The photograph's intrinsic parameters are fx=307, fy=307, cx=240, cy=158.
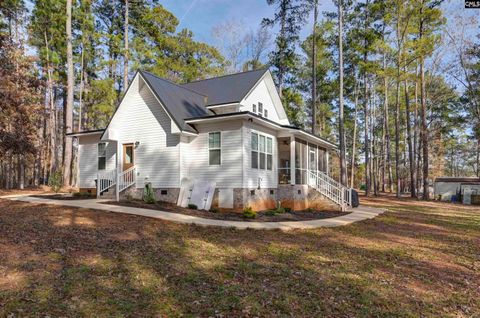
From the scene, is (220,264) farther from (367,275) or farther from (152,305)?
(367,275)

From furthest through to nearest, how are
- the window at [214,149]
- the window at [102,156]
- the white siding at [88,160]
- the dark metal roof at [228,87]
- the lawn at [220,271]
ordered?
the white siding at [88,160], the window at [102,156], the dark metal roof at [228,87], the window at [214,149], the lawn at [220,271]

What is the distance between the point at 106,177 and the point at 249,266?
1218cm

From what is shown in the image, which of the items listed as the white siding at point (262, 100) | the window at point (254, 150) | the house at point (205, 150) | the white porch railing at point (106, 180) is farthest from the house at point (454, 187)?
the white porch railing at point (106, 180)

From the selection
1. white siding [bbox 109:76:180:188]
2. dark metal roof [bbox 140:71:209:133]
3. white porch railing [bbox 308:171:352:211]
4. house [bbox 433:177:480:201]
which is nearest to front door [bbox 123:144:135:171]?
white siding [bbox 109:76:180:188]

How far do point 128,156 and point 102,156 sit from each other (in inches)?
99.6

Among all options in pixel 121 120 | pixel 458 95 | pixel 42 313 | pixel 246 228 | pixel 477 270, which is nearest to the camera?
pixel 42 313

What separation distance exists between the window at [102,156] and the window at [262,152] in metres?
8.25

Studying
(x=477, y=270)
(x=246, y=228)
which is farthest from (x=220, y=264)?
(x=477, y=270)

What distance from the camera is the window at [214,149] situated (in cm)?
1331

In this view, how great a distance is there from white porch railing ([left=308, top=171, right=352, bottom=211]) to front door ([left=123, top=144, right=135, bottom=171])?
352 inches

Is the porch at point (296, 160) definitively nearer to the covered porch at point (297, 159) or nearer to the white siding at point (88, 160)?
the covered porch at point (297, 159)

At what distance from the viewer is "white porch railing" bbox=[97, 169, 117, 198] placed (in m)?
15.0

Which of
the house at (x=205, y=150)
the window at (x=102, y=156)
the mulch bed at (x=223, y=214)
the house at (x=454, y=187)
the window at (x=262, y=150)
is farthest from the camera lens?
the house at (x=454, y=187)

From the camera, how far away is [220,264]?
579cm
